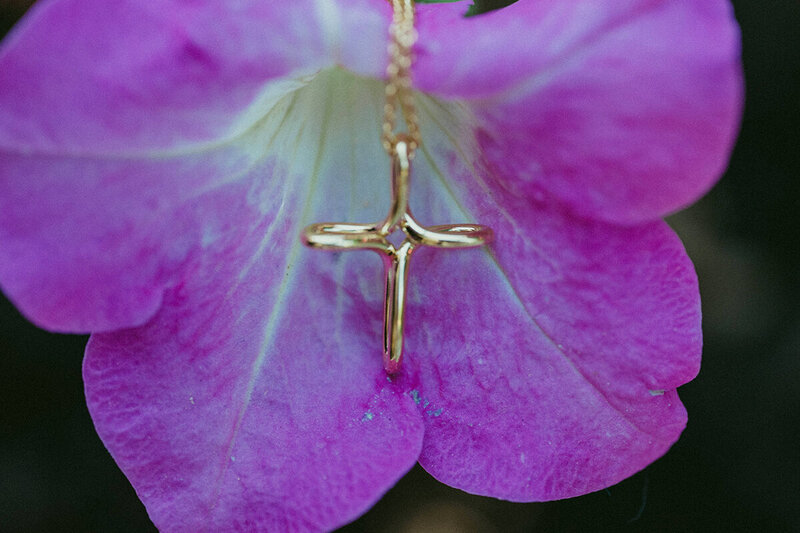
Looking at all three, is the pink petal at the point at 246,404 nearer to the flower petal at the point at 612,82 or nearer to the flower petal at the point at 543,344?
the flower petal at the point at 543,344

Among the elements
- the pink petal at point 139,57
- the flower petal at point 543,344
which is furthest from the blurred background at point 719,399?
the pink petal at point 139,57

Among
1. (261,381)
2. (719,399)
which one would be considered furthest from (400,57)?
(719,399)

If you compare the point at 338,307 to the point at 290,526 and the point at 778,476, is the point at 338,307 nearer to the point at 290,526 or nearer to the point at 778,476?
the point at 290,526

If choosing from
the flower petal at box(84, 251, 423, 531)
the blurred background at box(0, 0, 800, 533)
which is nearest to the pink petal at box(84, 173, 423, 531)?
the flower petal at box(84, 251, 423, 531)

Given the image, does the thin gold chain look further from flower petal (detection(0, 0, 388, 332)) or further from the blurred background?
the blurred background

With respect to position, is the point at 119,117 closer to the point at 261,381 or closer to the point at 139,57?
the point at 139,57

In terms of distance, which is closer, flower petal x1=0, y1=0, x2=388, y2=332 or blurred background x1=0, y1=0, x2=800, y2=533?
flower petal x1=0, y1=0, x2=388, y2=332
